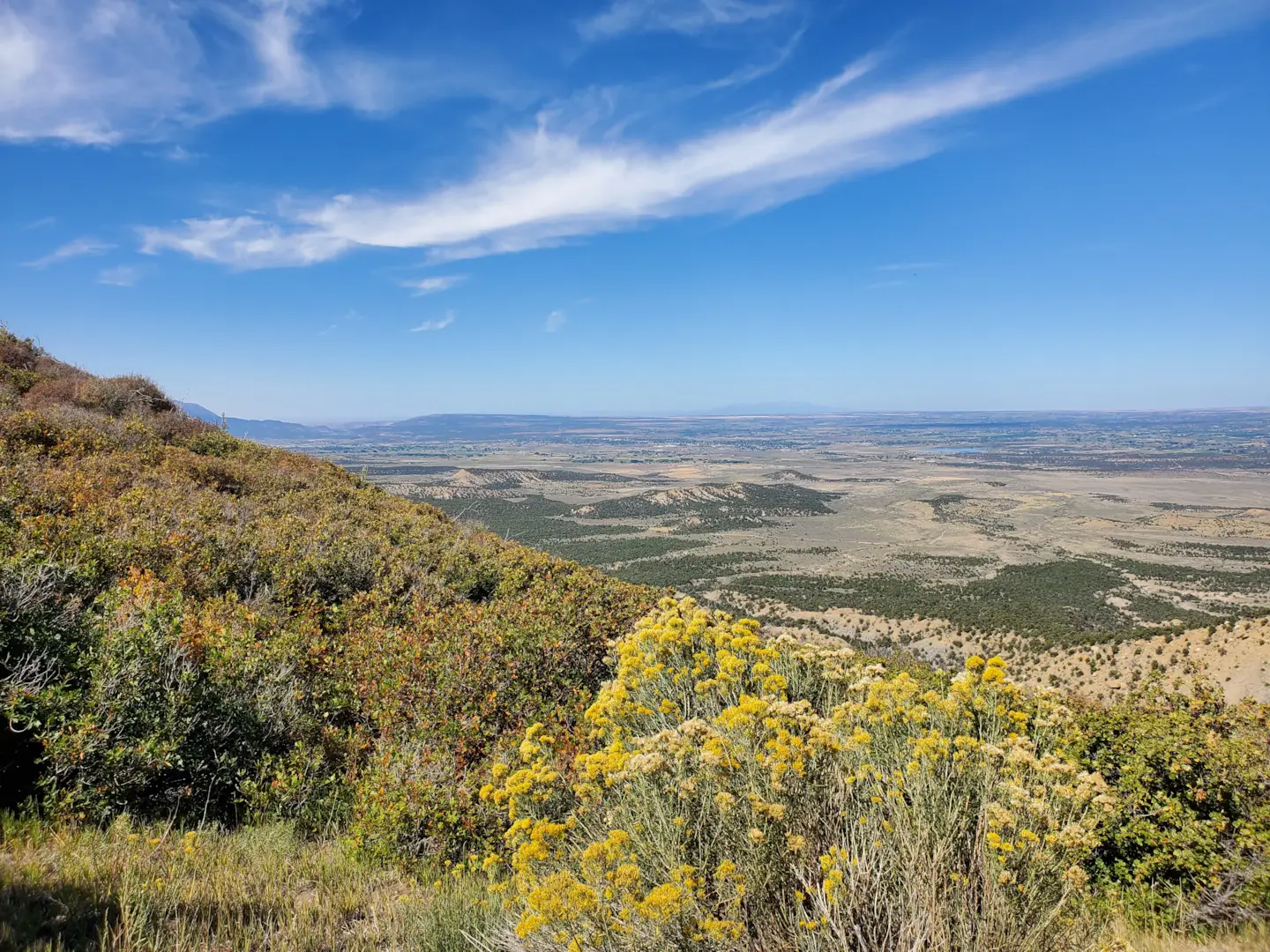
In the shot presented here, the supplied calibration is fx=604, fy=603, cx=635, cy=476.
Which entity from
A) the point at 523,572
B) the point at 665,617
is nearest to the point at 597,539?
the point at 523,572

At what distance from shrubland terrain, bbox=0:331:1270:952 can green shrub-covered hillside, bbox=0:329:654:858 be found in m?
0.03

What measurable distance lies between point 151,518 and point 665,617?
260 inches

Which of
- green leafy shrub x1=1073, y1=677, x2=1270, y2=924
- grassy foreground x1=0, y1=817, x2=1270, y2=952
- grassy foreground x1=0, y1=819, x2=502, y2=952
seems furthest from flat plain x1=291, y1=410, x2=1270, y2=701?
grassy foreground x1=0, y1=819, x2=502, y2=952

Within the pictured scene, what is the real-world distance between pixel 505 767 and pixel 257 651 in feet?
8.63

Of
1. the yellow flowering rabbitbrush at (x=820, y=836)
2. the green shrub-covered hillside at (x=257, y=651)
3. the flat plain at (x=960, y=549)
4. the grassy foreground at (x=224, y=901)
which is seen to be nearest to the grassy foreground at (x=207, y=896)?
the grassy foreground at (x=224, y=901)

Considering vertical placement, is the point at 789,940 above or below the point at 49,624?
below

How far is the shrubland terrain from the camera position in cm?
234

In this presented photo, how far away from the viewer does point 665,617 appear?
14.3 ft

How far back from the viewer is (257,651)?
502cm

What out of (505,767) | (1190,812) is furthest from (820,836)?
(1190,812)

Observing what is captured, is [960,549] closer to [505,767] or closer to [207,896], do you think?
[505,767]

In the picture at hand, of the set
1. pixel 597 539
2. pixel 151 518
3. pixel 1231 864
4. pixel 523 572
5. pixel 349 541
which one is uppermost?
pixel 151 518

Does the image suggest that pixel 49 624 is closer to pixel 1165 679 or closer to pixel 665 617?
pixel 665 617

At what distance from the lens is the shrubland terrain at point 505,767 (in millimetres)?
2344
